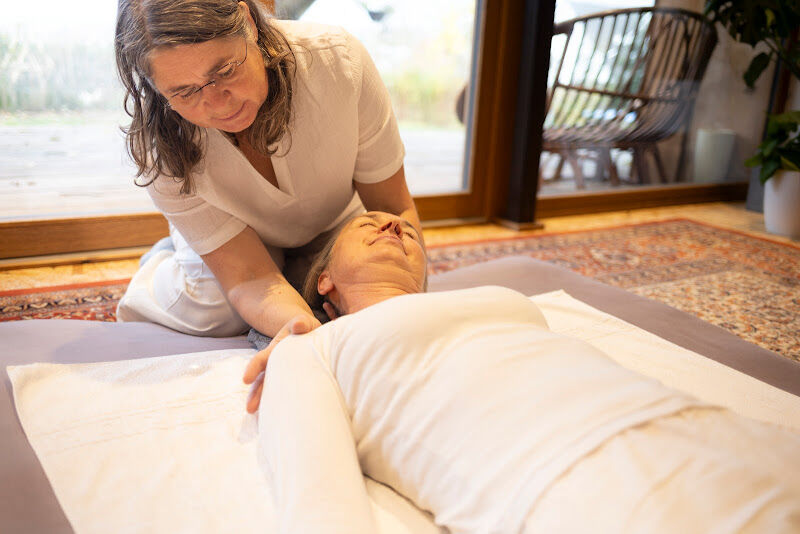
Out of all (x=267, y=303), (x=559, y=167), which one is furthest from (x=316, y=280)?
(x=559, y=167)

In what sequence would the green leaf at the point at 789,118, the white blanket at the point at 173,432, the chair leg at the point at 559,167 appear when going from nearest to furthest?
the white blanket at the point at 173,432 → the green leaf at the point at 789,118 → the chair leg at the point at 559,167

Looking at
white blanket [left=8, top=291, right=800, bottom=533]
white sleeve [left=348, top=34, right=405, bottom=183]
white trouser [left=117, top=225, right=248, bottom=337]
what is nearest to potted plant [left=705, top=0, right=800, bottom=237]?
white blanket [left=8, top=291, right=800, bottom=533]

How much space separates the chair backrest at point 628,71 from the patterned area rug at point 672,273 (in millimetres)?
639

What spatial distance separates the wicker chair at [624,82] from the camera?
3191mm

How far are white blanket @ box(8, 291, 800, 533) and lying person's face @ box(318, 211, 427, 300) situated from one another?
0.98 feet

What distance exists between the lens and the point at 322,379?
3.22 feet

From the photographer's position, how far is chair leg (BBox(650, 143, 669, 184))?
377 centimetres

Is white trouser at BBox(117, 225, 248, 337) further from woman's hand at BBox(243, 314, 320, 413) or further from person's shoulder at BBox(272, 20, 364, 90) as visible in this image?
person's shoulder at BBox(272, 20, 364, 90)

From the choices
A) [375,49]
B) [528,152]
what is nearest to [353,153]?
[375,49]

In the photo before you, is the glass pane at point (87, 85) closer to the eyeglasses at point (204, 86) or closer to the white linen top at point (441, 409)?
the eyeglasses at point (204, 86)

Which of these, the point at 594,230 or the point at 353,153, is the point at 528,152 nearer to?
the point at 594,230

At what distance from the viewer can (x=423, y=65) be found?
2.93m

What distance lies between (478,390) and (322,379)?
0.26 meters

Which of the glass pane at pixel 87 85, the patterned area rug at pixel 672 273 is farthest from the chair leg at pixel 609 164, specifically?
the glass pane at pixel 87 85
